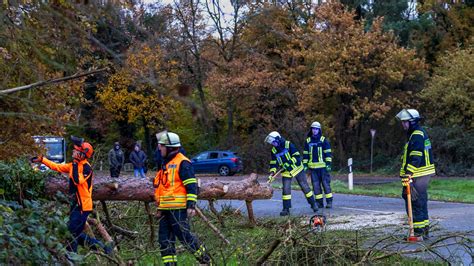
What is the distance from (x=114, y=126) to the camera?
42031 mm

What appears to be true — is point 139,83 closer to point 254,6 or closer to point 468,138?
point 254,6

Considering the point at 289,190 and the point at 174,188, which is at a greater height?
the point at 174,188

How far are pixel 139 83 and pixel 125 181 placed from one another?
24.2 ft

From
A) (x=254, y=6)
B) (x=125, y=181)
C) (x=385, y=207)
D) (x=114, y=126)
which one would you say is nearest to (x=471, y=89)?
(x=385, y=207)

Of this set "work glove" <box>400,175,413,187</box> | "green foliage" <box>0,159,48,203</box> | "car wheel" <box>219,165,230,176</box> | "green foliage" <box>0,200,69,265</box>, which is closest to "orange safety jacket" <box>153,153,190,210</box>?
"green foliage" <box>0,159,48,203</box>

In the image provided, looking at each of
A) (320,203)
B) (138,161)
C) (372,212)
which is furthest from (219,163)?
(372,212)

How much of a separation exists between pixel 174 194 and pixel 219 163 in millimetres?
28707

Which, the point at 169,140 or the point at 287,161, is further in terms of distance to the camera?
the point at 287,161

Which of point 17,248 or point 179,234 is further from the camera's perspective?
point 179,234

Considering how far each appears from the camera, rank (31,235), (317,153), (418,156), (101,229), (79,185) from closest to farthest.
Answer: (31,235) < (79,185) < (101,229) < (418,156) < (317,153)

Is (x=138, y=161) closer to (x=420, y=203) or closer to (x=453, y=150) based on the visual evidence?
(x=453, y=150)

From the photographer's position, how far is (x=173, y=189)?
8.69 meters

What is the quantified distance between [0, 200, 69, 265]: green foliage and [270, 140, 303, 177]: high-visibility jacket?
932cm

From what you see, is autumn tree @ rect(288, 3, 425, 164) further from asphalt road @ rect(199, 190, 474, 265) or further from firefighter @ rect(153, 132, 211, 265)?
firefighter @ rect(153, 132, 211, 265)
